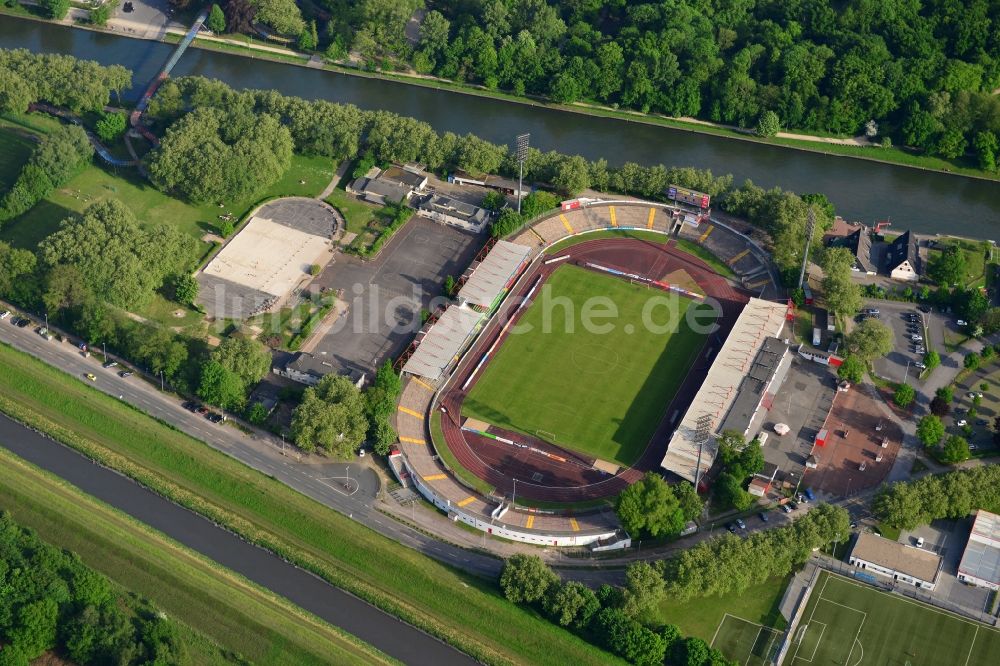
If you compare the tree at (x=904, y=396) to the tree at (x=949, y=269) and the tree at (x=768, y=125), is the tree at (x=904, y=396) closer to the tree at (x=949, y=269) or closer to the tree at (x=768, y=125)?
the tree at (x=949, y=269)

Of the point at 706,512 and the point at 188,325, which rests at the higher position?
the point at 706,512

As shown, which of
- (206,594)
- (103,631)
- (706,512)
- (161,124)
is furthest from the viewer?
(161,124)

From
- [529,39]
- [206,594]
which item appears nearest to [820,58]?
[529,39]

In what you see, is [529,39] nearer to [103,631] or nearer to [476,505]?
[476,505]

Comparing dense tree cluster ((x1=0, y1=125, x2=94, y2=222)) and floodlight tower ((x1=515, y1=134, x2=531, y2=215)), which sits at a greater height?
floodlight tower ((x1=515, y1=134, x2=531, y2=215))

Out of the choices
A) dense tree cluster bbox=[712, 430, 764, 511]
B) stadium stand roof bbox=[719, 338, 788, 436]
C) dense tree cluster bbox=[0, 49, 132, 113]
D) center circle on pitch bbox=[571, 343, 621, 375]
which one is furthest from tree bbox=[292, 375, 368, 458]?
dense tree cluster bbox=[0, 49, 132, 113]

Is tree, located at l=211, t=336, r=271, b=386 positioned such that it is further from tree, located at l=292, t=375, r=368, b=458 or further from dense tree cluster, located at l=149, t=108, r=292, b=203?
dense tree cluster, located at l=149, t=108, r=292, b=203

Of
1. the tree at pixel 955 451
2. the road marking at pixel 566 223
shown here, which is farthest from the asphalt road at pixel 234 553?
the road marking at pixel 566 223

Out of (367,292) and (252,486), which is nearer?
(252,486)
